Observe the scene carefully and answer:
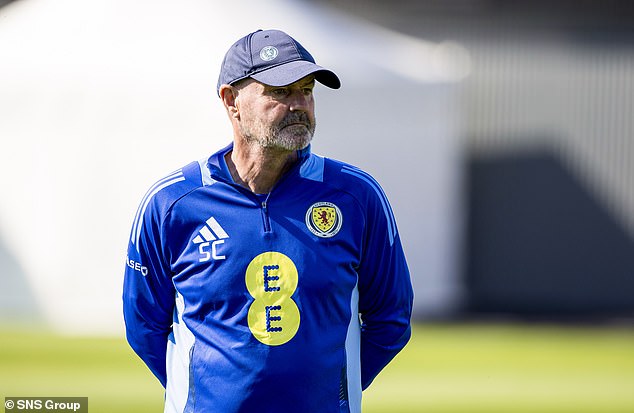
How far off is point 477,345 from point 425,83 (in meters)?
4.08

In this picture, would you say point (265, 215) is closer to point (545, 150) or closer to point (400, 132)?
point (400, 132)

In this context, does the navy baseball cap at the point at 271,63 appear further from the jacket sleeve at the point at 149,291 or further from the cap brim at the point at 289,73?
the jacket sleeve at the point at 149,291

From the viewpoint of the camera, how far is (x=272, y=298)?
422 cm

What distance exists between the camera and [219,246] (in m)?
4.27

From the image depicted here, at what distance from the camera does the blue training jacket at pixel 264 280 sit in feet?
13.8

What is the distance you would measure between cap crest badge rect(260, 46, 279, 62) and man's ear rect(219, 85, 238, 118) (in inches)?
7.7

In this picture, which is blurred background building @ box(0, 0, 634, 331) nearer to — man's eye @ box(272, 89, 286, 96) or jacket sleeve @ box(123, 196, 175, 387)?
jacket sleeve @ box(123, 196, 175, 387)

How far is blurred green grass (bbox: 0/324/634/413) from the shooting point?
1080 cm

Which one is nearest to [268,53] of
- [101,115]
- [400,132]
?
[101,115]

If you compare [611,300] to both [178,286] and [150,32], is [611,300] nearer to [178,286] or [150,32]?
[150,32]

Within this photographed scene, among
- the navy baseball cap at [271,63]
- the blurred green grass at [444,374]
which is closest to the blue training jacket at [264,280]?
the navy baseball cap at [271,63]

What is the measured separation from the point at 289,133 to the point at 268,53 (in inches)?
12.4
